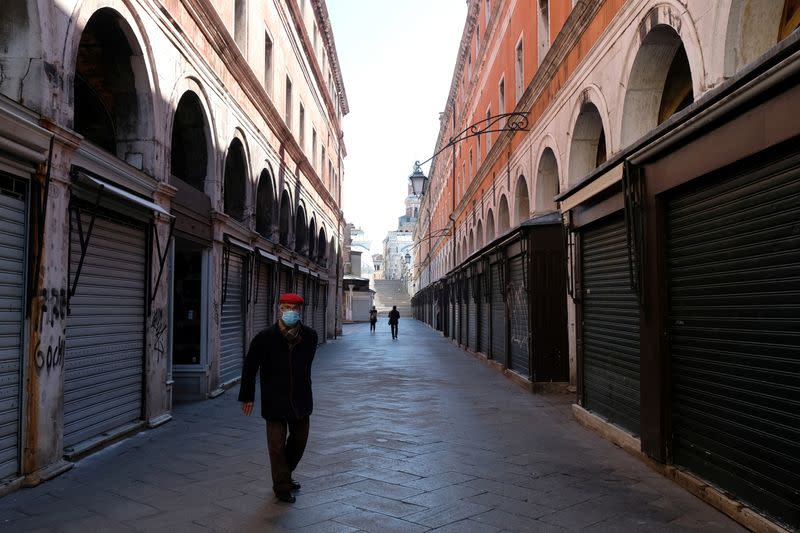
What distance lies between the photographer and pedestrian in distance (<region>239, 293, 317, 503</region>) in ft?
16.0

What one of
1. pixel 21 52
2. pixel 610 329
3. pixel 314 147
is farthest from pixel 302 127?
pixel 610 329

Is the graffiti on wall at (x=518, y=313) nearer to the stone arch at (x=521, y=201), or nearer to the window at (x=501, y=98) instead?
the stone arch at (x=521, y=201)

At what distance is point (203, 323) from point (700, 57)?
8.18m

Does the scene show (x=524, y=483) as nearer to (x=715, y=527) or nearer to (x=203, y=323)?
(x=715, y=527)

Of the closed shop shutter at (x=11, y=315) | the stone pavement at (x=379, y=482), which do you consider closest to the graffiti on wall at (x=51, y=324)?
the closed shop shutter at (x=11, y=315)

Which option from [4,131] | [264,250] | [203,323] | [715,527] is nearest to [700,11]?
[715,527]

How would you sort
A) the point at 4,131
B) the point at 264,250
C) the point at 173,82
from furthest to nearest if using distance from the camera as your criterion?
the point at 264,250 → the point at 173,82 → the point at 4,131

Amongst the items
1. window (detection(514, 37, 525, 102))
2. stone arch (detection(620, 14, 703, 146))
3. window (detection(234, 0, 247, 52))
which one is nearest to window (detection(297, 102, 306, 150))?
window (detection(514, 37, 525, 102))

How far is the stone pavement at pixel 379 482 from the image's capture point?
4.40 m

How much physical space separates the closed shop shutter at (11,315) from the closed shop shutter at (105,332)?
0.83 m

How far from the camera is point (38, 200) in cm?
552

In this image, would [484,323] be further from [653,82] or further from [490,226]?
[653,82]

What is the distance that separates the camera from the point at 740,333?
4496 millimetres

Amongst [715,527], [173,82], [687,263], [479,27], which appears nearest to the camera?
[715,527]
